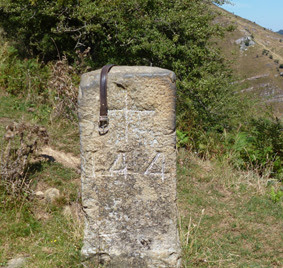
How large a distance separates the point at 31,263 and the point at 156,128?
1.71 metres

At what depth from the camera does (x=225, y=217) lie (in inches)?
178

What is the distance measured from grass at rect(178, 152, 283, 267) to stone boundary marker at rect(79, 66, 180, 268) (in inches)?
21.6

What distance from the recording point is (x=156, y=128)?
281 cm

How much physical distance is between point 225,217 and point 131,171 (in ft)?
7.05

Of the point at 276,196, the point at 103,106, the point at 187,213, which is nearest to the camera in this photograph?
the point at 103,106

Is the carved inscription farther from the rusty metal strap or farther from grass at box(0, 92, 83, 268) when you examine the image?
grass at box(0, 92, 83, 268)

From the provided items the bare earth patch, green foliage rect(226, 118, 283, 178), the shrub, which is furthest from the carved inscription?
green foliage rect(226, 118, 283, 178)

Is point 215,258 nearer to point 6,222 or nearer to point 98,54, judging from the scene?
point 6,222

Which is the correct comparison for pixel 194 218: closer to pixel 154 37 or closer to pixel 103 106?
pixel 103 106

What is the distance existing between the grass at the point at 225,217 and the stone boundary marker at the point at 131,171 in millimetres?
548

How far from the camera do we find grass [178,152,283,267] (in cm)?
363

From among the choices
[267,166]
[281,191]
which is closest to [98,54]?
[267,166]

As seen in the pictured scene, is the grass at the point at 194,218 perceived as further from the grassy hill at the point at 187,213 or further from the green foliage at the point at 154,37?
the green foliage at the point at 154,37

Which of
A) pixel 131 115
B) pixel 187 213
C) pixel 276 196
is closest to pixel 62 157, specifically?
pixel 187 213
